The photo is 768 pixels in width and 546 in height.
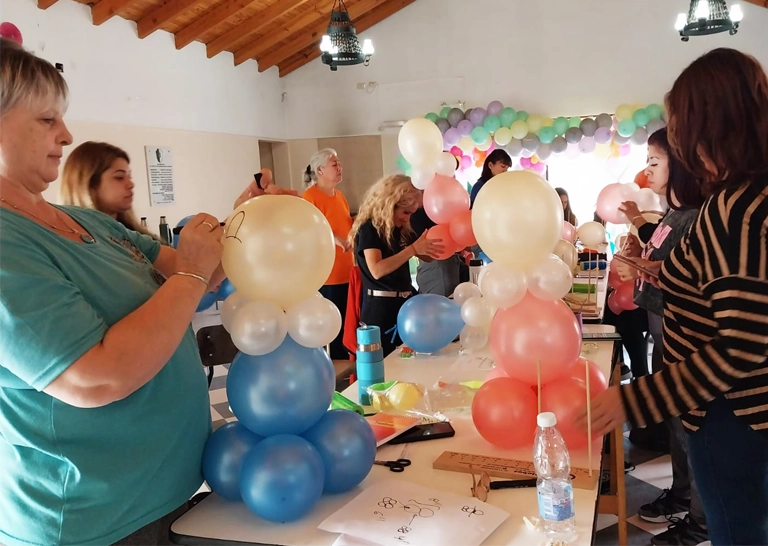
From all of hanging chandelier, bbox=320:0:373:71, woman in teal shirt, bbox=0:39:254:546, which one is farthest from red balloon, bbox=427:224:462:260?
hanging chandelier, bbox=320:0:373:71

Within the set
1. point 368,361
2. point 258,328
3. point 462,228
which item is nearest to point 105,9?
point 462,228

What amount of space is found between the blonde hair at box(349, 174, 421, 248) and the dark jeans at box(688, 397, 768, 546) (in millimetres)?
1709

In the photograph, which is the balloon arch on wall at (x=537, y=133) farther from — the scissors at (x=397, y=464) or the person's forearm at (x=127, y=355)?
the person's forearm at (x=127, y=355)

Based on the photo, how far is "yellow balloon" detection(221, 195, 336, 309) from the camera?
119cm

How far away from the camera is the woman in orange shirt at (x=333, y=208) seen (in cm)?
380

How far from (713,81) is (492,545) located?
98 centimetres

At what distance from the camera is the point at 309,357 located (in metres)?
1.26

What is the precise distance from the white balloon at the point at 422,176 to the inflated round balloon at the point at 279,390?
1.52 m

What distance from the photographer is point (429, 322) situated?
7.02ft

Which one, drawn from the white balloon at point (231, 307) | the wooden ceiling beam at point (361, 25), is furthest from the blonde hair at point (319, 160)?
the wooden ceiling beam at point (361, 25)

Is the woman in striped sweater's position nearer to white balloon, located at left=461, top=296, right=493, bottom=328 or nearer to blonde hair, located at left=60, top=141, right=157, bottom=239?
white balloon, located at left=461, top=296, right=493, bottom=328

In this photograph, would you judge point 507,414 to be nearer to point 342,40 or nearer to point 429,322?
point 429,322

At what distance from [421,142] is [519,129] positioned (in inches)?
178

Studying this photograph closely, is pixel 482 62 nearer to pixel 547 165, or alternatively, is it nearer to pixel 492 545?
pixel 547 165
